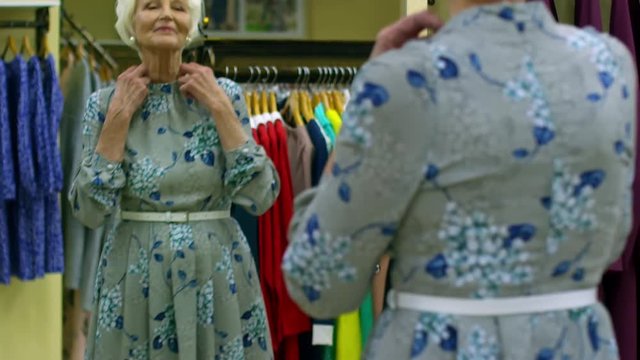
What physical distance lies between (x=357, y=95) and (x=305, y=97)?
2.16 metres

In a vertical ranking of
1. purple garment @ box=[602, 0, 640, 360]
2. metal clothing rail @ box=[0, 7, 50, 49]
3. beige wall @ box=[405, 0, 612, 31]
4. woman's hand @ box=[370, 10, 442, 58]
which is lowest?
purple garment @ box=[602, 0, 640, 360]

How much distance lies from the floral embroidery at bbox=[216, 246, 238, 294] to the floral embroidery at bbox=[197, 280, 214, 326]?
0.04 meters

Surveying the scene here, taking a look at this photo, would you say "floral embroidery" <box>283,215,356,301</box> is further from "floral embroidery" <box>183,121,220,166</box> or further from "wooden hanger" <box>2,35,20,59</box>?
"wooden hanger" <box>2,35,20,59</box>

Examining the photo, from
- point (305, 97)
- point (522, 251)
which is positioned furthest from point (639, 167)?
point (522, 251)

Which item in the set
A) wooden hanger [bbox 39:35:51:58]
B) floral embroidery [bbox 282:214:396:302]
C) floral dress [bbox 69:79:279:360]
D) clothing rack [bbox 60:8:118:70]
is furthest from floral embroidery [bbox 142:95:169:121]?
clothing rack [bbox 60:8:118:70]

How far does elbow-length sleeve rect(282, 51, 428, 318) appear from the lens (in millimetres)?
1086

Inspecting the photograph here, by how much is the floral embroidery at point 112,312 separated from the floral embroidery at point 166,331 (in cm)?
9

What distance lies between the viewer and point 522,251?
1125 millimetres

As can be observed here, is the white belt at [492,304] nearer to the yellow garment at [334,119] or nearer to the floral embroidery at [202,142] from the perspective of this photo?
the floral embroidery at [202,142]

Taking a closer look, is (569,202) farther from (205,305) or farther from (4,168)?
(4,168)

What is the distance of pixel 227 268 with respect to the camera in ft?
7.14

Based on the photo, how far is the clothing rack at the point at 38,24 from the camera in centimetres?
301

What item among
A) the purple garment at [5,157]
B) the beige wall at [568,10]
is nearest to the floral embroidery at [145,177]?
the purple garment at [5,157]

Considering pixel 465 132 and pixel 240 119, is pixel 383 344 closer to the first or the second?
pixel 465 132
